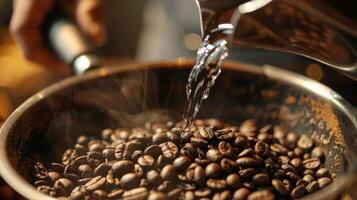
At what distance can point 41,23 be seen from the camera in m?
1.33

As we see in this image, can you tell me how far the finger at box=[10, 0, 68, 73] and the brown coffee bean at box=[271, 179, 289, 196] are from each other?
761 millimetres

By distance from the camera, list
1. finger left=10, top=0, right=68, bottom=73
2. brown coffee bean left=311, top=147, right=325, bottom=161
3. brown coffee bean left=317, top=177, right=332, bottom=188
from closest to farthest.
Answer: brown coffee bean left=317, top=177, right=332, bottom=188
brown coffee bean left=311, top=147, right=325, bottom=161
finger left=10, top=0, right=68, bottom=73

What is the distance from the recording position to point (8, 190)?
1.26 meters

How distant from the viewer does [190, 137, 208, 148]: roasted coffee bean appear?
2.96 ft

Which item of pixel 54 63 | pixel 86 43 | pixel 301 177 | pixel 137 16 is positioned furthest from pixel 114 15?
pixel 301 177

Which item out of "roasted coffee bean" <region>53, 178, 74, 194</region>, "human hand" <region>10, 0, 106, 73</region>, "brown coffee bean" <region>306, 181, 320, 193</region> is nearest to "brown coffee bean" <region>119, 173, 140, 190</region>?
"roasted coffee bean" <region>53, 178, 74, 194</region>

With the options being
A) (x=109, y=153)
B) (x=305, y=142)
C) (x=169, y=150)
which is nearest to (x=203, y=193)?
(x=169, y=150)

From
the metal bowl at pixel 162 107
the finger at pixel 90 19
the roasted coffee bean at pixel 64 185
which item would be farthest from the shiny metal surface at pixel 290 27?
the finger at pixel 90 19

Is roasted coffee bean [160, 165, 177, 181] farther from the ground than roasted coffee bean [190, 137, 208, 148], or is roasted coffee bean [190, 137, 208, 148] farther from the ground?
roasted coffee bean [190, 137, 208, 148]

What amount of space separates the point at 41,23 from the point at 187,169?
0.71 meters

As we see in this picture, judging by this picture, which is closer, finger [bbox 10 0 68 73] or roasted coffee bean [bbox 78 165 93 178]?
roasted coffee bean [bbox 78 165 93 178]

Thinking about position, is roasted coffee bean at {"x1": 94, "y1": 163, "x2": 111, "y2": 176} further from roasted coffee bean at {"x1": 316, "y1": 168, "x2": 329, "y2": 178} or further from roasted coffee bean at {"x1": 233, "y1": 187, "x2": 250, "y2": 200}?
roasted coffee bean at {"x1": 316, "y1": 168, "x2": 329, "y2": 178}

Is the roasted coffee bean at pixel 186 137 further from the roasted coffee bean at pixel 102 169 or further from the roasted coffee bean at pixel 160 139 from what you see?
the roasted coffee bean at pixel 102 169

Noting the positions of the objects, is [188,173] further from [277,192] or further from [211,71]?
[211,71]
